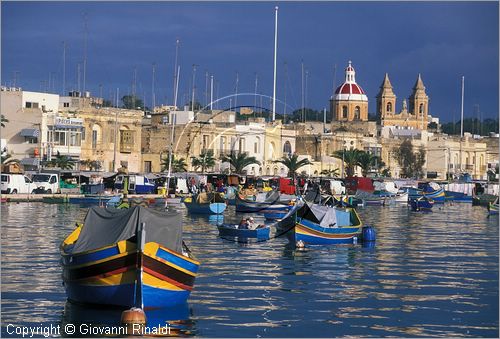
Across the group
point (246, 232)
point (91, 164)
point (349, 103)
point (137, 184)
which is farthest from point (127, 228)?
point (349, 103)

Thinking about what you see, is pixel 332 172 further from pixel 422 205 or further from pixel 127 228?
pixel 127 228

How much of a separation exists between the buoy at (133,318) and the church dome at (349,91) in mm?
150806

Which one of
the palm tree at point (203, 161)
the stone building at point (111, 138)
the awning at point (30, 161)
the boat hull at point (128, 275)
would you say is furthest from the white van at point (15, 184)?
the boat hull at point (128, 275)

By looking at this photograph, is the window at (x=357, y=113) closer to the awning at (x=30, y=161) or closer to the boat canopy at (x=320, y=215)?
the awning at (x=30, y=161)

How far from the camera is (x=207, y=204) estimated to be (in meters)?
68.2

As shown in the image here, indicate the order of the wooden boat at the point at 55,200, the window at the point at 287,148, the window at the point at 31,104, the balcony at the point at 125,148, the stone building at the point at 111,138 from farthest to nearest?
the window at the point at 287,148 → the balcony at the point at 125,148 → the stone building at the point at 111,138 → the window at the point at 31,104 → the wooden boat at the point at 55,200

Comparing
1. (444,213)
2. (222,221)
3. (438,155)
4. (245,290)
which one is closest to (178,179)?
(444,213)

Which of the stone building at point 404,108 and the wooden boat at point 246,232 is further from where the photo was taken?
the stone building at point 404,108

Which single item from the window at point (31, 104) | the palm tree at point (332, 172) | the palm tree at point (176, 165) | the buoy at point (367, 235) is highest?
the window at point (31, 104)

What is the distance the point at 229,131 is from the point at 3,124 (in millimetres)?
30825

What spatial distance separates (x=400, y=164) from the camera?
158 m

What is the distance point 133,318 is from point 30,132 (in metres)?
72.4

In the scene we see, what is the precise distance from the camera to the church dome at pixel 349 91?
576ft

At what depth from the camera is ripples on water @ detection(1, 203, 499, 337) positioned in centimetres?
2616
